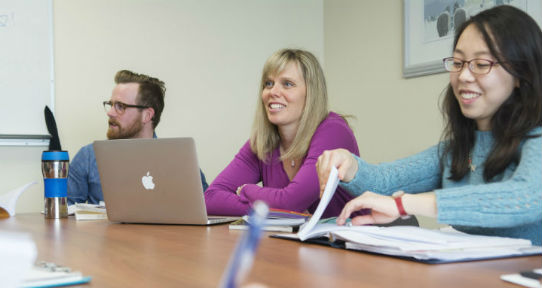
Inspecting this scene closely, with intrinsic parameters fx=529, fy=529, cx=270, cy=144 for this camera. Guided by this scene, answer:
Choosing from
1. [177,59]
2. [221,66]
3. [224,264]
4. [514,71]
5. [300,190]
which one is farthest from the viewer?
[221,66]

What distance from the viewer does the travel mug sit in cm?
173

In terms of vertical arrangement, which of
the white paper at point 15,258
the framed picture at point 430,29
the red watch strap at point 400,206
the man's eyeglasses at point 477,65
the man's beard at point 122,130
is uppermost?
the framed picture at point 430,29

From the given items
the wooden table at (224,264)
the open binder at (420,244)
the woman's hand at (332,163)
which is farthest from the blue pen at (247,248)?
the woman's hand at (332,163)

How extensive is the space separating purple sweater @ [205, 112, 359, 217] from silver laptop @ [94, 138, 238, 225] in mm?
159

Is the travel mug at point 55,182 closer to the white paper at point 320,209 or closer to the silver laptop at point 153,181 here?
the silver laptop at point 153,181

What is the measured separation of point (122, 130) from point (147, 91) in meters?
0.24

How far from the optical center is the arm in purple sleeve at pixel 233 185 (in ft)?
5.50

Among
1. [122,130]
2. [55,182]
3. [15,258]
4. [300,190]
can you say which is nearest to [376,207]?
[300,190]

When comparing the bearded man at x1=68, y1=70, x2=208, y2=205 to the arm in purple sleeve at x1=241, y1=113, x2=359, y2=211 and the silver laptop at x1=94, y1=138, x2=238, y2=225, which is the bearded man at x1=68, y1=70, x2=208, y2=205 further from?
the silver laptop at x1=94, y1=138, x2=238, y2=225

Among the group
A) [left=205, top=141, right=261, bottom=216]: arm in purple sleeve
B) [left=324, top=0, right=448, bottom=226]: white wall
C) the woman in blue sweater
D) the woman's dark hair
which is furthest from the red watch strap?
[left=324, top=0, right=448, bottom=226]: white wall

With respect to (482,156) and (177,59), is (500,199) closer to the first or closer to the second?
(482,156)

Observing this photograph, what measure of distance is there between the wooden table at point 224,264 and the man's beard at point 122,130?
146 cm

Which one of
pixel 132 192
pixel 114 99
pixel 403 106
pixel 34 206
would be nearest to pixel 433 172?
pixel 132 192

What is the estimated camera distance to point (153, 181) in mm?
1459
